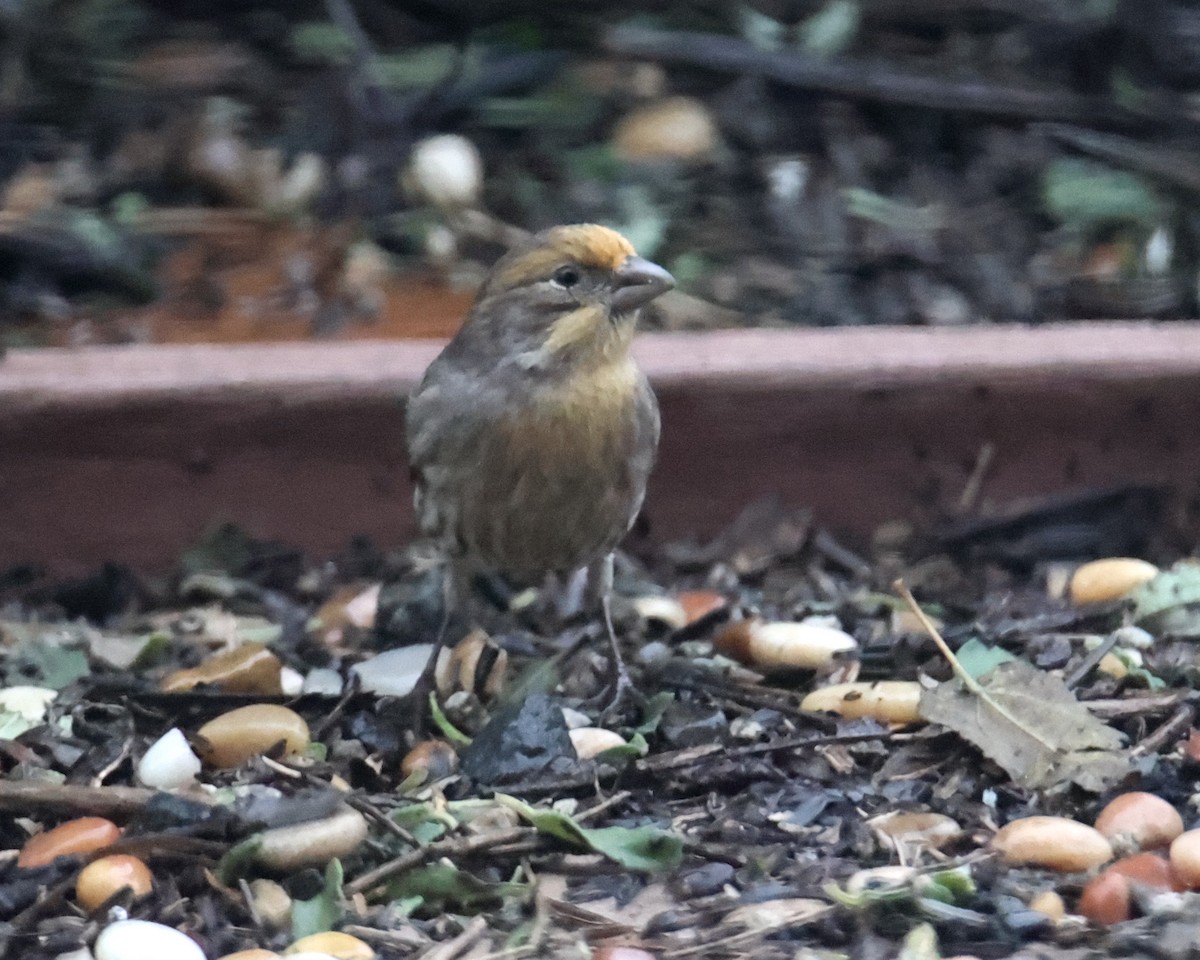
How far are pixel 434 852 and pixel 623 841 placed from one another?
307 millimetres

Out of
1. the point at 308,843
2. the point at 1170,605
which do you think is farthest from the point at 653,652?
the point at 308,843

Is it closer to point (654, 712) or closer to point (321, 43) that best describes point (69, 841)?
point (654, 712)

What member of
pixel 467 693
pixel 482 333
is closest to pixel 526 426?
pixel 482 333

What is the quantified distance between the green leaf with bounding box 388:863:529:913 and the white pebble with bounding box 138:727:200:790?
576 millimetres

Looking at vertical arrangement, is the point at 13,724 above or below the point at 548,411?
below

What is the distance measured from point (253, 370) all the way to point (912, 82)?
252 centimetres

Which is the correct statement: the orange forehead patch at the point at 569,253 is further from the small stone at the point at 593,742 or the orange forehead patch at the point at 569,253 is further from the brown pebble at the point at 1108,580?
the brown pebble at the point at 1108,580

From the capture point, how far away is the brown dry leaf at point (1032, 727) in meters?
3.10

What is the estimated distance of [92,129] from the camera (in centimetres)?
582

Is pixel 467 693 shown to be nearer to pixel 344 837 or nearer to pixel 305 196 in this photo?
pixel 344 837

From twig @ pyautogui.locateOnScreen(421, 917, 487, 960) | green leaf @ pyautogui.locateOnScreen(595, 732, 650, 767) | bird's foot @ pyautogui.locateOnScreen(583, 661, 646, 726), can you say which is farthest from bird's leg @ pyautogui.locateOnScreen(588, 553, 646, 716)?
twig @ pyautogui.locateOnScreen(421, 917, 487, 960)

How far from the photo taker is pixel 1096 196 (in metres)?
5.38

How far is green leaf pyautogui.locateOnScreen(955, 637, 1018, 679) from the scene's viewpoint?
11.4 feet

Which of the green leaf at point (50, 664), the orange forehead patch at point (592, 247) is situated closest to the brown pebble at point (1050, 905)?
the orange forehead patch at point (592, 247)
